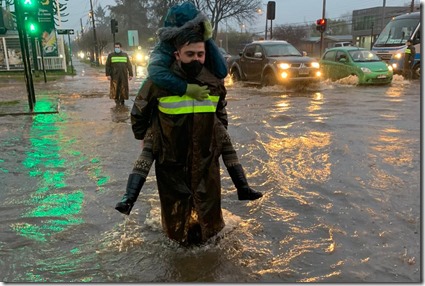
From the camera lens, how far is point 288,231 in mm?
3783

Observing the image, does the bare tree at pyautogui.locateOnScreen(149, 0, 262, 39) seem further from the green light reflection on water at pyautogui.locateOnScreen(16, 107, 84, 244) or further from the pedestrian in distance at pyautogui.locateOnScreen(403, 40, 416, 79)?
the green light reflection on water at pyautogui.locateOnScreen(16, 107, 84, 244)

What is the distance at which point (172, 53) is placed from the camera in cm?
296

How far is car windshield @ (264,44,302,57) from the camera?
15.8 m

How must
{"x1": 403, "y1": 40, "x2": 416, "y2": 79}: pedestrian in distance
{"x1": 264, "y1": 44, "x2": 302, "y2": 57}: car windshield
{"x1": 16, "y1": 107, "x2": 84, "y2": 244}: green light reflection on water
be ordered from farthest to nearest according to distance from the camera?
{"x1": 403, "y1": 40, "x2": 416, "y2": 79}: pedestrian in distance < {"x1": 264, "y1": 44, "x2": 302, "y2": 57}: car windshield < {"x1": 16, "y1": 107, "x2": 84, "y2": 244}: green light reflection on water

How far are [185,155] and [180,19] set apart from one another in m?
0.96

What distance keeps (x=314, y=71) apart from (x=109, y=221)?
40.7 ft

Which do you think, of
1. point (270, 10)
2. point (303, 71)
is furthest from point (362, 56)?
point (270, 10)

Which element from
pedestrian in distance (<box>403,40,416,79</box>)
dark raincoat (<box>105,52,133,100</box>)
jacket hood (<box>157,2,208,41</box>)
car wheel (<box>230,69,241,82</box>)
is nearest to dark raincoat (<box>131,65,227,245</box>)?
jacket hood (<box>157,2,208,41</box>)

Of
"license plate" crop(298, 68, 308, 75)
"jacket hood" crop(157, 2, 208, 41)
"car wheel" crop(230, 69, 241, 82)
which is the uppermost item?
"jacket hood" crop(157, 2, 208, 41)

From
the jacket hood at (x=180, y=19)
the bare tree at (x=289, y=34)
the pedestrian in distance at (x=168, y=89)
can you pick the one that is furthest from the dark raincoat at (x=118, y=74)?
the bare tree at (x=289, y=34)

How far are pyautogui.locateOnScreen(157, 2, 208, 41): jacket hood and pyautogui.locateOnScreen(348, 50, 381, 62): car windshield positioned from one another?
592 inches

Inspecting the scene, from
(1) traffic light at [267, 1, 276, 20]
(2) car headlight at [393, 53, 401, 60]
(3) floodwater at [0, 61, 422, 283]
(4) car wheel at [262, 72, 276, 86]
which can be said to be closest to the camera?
(3) floodwater at [0, 61, 422, 283]

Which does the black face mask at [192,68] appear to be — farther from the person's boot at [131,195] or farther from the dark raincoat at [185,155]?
the person's boot at [131,195]

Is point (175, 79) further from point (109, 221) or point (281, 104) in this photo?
point (281, 104)
